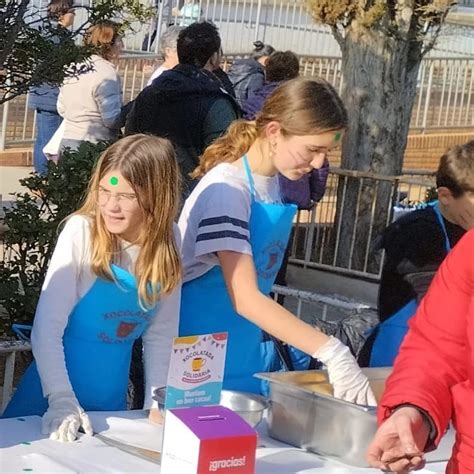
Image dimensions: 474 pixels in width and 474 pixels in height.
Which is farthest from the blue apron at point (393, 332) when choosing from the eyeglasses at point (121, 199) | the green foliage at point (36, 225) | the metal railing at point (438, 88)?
the metal railing at point (438, 88)

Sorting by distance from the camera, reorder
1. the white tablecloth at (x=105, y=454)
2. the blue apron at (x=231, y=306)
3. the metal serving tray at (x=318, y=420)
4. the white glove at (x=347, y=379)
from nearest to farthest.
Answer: the white tablecloth at (x=105, y=454) < the metal serving tray at (x=318, y=420) < the white glove at (x=347, y=379) < the blue apron at (x=231, y=306)

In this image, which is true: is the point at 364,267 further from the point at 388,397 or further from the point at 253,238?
the point at 388,397

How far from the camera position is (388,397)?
2.23 m

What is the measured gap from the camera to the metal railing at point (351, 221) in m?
8.47

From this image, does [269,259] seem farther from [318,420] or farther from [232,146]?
[318,420]

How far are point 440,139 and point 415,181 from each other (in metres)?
7.07

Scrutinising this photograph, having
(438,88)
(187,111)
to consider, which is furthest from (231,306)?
(438,88)

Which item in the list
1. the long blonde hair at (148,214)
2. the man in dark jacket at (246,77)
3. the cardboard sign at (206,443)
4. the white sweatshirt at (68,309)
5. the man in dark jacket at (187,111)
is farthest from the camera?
the man in dark jacket at (246,77)

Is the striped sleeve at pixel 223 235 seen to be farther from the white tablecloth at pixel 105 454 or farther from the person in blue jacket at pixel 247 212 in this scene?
the white tablecloth at pixel 105 454

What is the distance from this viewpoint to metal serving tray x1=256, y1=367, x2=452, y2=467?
2670mm

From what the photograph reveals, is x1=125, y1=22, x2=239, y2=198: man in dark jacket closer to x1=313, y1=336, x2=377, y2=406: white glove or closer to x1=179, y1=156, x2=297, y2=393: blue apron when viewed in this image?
x1=179, y1=156, x2=297, y2=393: blue apron

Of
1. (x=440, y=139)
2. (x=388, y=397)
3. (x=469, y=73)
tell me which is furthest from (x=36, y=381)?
(x=469, y=73)

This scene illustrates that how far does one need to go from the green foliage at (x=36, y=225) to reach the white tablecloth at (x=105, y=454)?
1.76m

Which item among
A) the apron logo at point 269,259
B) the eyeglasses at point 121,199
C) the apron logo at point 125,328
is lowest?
the apron logo at point 125,328
